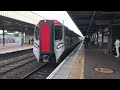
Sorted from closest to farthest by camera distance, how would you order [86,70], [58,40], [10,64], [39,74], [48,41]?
1. [86,70]
2. [39,74]
3. [48,41]
4. [58,40]
5. [10,64]

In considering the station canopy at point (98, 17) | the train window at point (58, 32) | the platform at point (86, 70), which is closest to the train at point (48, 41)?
the train window at point (58, 32)

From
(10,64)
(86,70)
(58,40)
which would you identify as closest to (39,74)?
(86,70)

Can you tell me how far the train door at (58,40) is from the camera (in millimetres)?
14688

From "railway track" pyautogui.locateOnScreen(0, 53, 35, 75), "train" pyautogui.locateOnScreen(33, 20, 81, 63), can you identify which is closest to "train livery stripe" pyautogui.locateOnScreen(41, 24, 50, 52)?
"train" pyautogui.locateOnScreen(33, 20, 81, 63)

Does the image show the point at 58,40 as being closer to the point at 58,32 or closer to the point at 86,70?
the point at 58,32

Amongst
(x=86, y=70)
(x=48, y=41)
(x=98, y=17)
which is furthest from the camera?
(x=98, y=17)

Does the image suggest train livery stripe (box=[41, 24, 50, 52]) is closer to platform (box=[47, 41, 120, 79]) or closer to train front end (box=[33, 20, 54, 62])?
train front end (box=[33, 20, 54, 62])

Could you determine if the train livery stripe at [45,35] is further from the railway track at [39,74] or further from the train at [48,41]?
the railway track at [39,74]

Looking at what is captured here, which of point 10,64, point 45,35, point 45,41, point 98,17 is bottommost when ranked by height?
point 10,64

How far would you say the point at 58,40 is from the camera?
14.8 meters
